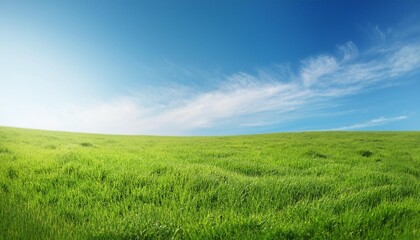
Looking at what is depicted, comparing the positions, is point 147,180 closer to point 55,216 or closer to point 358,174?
point 55,216

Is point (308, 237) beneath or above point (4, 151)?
beneath

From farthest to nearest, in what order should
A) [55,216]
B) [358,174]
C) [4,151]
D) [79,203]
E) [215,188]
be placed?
[4,151] → [358,174] → [215,188] → [79,203] → [55,216]

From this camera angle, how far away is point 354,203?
536 centimetres

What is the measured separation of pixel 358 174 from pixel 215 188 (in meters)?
4.36

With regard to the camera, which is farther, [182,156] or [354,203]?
[182,156]

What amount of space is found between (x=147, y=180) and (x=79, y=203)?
1423mm

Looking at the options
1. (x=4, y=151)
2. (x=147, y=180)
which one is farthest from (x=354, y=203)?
(x=4, y=151)

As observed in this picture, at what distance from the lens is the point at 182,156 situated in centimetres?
1146

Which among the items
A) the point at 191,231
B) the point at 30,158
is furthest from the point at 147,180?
the point at 30,158

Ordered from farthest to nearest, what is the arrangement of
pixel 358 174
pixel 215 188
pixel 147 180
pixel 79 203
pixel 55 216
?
1. pixel 358 174
2. pixel 147 180
3. pixel 215 188
4. pixel 79 203
5. pixel 55 216

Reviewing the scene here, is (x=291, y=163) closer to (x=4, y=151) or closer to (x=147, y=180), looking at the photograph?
(x=147, y=180)

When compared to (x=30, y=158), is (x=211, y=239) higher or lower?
lower


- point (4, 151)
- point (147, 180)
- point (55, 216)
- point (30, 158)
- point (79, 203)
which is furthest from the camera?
point (4, 151)

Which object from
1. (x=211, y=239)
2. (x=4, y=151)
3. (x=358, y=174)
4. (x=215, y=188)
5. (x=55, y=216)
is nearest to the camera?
(x=211, y=239)
